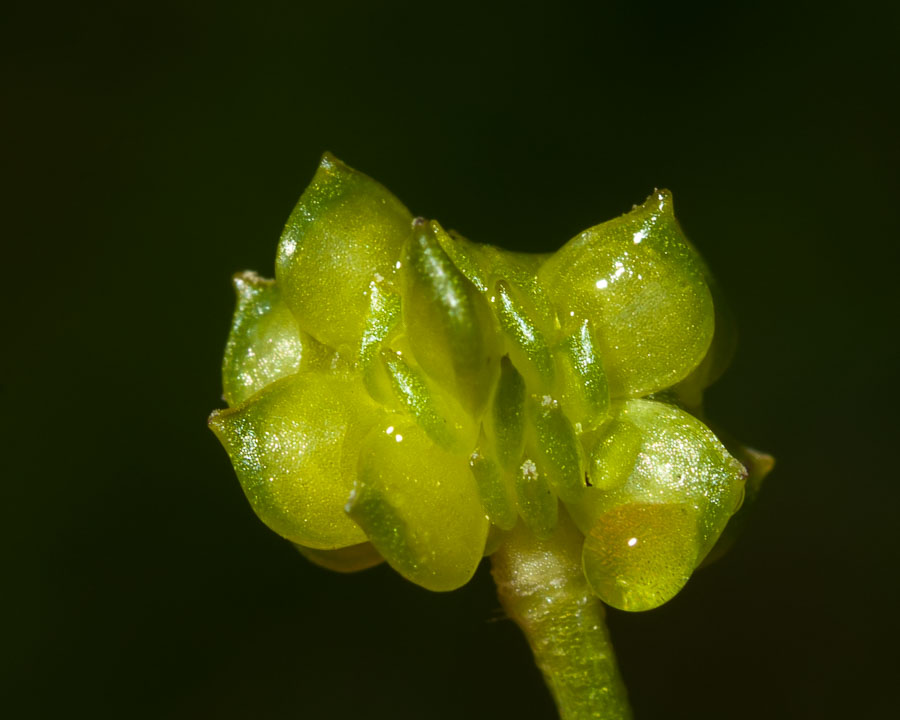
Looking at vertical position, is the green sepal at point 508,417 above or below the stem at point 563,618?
above

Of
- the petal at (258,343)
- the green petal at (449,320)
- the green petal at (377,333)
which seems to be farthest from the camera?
the petal at (258,343)

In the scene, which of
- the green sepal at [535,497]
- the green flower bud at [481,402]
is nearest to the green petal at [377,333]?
the green flower bud at [481,402]

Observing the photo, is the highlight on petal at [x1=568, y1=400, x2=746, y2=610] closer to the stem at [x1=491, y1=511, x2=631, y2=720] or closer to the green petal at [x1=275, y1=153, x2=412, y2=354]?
the stem at [x1=491, y1=511, x2=631, y2=720]

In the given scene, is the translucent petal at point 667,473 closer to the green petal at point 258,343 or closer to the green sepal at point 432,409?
the green sepal at point 432,409

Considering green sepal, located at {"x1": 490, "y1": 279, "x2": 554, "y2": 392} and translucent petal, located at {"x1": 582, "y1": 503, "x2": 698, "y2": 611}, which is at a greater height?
green sepal, located at {"x1": 490, "y1": 279, "x2": 554, "y2": 392}

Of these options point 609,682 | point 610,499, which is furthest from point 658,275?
point 609,682

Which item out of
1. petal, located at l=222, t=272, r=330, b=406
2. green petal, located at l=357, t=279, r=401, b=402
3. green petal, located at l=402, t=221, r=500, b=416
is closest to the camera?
green petal, located at l=402, t=221, r=500, b=416

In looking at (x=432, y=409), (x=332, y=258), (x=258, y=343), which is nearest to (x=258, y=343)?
(x=258, y=343)

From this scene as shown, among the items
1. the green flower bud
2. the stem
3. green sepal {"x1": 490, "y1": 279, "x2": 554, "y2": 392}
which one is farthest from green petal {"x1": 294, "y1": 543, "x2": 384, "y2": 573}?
green sepal {"x1": 490, "y1": 279, "x2": 554, "y2": 392}
